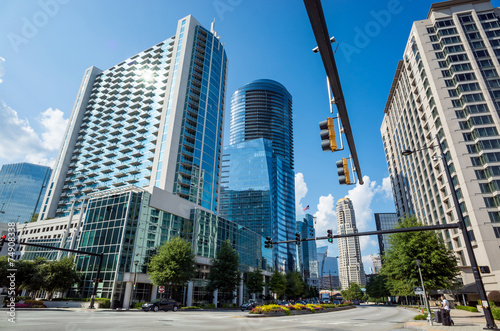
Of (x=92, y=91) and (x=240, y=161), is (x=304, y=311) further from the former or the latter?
(x=240, y=161)

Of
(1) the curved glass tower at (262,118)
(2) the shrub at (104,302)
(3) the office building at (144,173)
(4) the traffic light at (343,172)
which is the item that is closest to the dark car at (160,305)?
(3) the office building at (144,173)

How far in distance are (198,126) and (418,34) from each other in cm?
6236

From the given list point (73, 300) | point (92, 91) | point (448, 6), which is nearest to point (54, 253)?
point (73, 300)

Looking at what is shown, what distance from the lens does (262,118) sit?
185625mm

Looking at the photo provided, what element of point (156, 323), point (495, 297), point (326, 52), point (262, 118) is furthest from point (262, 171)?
point (326, 52)

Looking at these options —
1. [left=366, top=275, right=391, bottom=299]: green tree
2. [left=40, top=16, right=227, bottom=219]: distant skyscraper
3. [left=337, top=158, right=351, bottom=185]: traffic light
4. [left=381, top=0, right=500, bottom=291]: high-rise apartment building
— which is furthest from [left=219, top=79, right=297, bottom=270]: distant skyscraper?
[left=337, top=158, right=351, bottom=185]: traffic light

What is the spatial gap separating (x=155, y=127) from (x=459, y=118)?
74.0m

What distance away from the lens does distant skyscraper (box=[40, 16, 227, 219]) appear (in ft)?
228

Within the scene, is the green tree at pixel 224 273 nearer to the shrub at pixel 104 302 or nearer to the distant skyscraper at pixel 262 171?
the shrub at pixel 104 302

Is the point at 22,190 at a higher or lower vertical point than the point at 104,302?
higher

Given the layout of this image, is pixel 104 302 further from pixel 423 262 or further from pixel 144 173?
pixel 423 262

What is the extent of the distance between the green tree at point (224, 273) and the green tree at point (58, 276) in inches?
883

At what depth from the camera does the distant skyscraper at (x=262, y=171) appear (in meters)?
150

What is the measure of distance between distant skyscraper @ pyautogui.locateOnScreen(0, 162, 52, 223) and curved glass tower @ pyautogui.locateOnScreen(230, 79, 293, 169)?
126m
